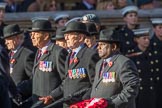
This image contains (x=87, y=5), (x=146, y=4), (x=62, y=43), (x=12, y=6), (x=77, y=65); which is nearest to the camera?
(x=77, y=65)

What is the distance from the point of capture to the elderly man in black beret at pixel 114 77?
10289 millimetres

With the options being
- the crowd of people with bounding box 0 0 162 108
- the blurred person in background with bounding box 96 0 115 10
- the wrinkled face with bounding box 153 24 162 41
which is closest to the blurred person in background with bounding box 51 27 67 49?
the crowd of people with bounding box 0 0 162 108

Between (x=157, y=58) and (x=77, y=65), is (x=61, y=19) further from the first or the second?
(x=77, y=65)

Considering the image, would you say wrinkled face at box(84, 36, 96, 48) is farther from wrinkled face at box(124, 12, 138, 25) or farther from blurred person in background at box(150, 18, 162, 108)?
wrinkled face at box(124, 12, 138, 25)

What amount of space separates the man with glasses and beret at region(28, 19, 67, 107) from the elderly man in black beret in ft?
3.91

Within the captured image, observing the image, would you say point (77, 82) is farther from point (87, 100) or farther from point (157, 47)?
point (157, 47)

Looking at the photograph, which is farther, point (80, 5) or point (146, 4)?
point (80, 5)

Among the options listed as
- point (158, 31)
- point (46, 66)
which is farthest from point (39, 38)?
point (158, 31)

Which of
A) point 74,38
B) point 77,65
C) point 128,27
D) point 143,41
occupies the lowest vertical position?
point 143,41

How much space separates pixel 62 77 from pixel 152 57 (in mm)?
3380

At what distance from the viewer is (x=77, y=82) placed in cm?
1161

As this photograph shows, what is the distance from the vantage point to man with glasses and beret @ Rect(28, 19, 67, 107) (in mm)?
12164

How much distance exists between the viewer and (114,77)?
10664mm

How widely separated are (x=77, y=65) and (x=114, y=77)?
112cm
